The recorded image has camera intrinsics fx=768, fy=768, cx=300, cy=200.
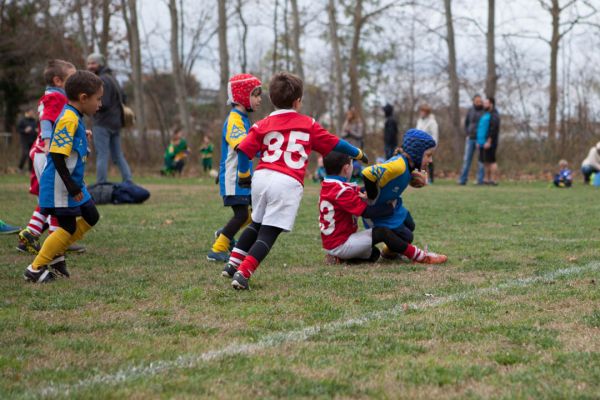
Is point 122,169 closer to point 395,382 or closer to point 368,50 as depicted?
point 395,382

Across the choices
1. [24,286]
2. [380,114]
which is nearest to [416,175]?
[24,286]

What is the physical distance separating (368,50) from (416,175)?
1460 inches

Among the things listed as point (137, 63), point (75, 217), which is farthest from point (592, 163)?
point (137, 63)

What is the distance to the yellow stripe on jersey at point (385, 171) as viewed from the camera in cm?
609

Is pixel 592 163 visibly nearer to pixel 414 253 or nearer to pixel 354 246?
pixel 414 253

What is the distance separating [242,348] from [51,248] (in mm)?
2472

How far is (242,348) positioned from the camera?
3617 mm

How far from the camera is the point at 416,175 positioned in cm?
625

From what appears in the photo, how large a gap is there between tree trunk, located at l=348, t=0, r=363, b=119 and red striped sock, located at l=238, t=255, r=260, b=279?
79.1 feet

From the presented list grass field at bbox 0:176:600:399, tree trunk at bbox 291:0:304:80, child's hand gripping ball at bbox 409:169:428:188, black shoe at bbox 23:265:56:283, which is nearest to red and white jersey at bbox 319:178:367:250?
grass field at bbox 0:176:600:399

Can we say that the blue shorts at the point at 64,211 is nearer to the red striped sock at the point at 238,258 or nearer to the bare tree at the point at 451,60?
the red striped sock at the point at 238,258

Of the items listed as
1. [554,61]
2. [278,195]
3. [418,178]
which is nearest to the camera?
[278,195]

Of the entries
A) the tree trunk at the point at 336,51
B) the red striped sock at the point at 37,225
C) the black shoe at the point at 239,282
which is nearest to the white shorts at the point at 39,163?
the red striped sock at the point at 37,225

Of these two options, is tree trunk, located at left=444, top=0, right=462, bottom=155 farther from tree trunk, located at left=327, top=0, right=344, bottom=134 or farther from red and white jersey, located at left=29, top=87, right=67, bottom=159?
red and white jersey, located at left=29, top=87, right=67, bottom=159
